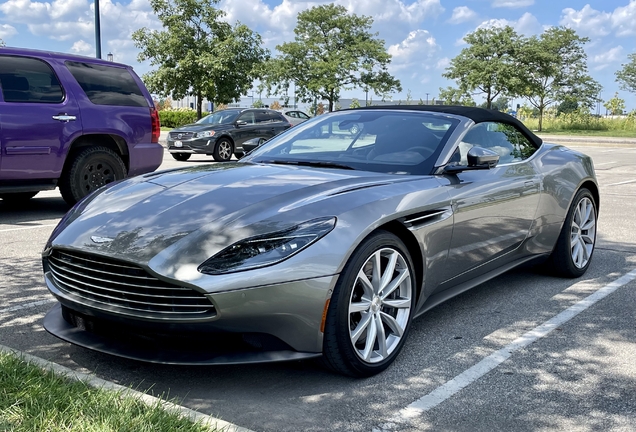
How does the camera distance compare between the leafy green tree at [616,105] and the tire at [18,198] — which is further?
the leafy green tree at [616,105]

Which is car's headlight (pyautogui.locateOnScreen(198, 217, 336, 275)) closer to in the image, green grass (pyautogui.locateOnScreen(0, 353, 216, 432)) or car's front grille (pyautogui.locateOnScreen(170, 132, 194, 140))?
green grass (pyautogui.locateOnScreen(0, 353, 216, 432))

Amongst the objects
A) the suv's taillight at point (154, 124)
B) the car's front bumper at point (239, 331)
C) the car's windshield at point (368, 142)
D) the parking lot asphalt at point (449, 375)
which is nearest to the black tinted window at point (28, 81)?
the suv's taillight at point (154, 124)

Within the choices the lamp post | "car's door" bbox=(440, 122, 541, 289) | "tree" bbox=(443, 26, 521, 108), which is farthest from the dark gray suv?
"tree" bbox=(443, 26, 521, 108)

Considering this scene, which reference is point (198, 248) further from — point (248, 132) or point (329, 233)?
point (248, 132)

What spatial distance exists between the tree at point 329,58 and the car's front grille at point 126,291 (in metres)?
43.4

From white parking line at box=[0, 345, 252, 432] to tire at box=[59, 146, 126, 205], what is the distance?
5.23 meters

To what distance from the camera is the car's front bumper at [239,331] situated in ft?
9.99

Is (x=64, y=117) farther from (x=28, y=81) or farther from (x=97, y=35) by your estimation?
(x=97, y=35)

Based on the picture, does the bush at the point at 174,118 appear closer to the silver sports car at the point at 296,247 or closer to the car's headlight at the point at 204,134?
the car's headlight at the point at 204,134

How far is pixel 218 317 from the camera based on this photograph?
3.03 metres

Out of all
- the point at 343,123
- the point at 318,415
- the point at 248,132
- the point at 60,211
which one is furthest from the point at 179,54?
the point at 318,415

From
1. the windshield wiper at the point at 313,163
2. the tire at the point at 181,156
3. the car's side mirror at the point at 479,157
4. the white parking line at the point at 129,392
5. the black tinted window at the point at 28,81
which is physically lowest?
the white parking line at the point at 129,392

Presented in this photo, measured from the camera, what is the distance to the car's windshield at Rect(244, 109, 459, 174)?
439cm

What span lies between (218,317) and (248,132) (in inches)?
687
